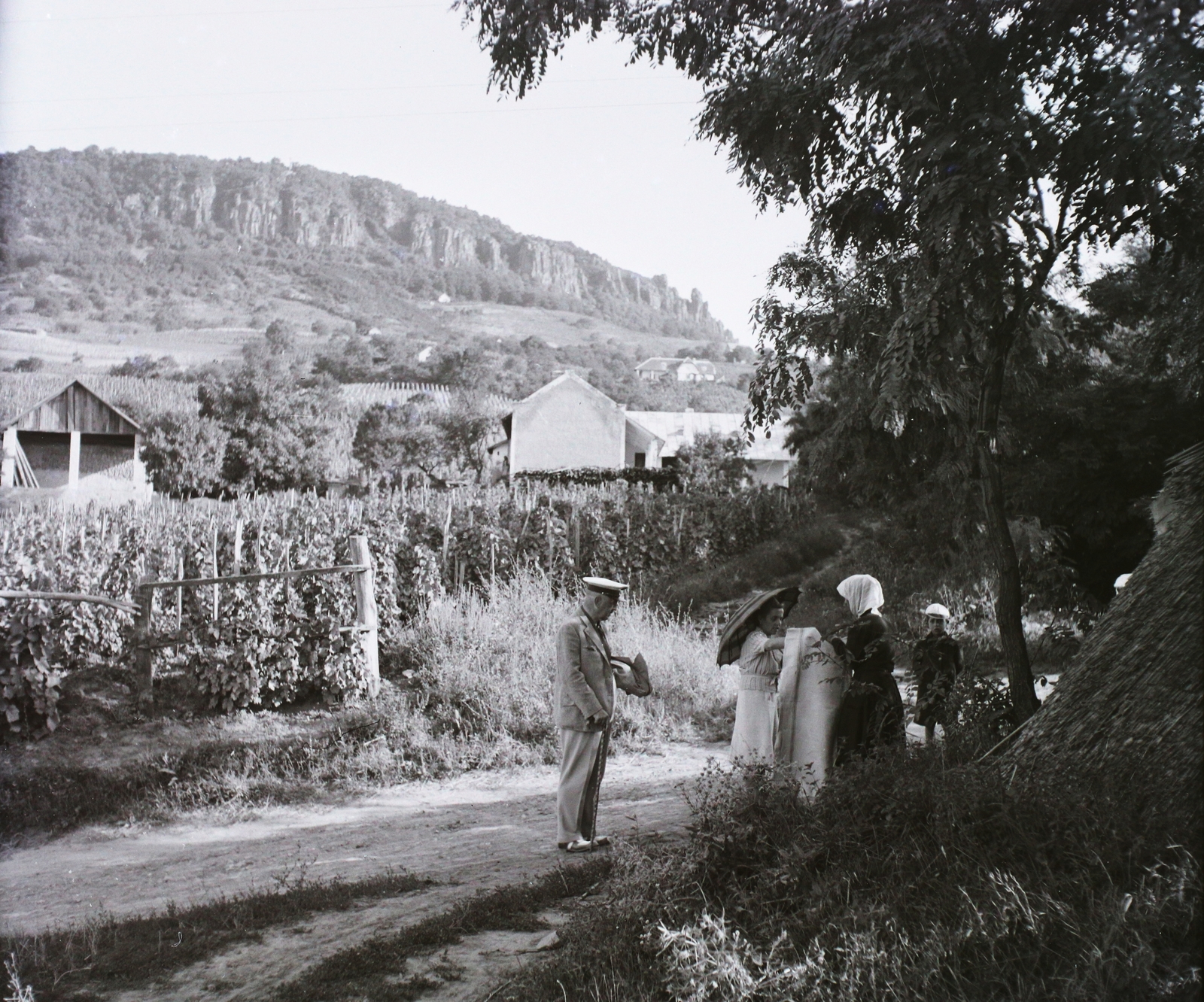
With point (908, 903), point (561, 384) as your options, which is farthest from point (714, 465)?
point (908, 903)

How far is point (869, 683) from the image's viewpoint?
5254 millimetres

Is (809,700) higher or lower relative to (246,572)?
lower

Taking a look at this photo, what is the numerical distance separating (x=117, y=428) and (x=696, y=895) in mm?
32889

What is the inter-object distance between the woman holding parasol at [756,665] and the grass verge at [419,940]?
1160 millimetres

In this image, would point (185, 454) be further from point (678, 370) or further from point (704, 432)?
point (678, 370)

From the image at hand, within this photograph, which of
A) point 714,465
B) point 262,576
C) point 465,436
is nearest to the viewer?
point 262,576

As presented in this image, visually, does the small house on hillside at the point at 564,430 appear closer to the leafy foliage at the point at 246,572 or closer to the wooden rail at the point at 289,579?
the leafy foliage at the point at 246,572

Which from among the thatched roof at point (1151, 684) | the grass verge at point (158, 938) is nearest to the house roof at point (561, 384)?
the grass verge at point (158, 938)

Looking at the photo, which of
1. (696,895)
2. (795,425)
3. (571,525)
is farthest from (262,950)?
(795,425)

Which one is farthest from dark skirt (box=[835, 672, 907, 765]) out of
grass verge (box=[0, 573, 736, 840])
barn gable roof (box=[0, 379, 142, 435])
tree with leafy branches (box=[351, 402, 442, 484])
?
tree with leafy branches (box=[351, 402, 442, 484])

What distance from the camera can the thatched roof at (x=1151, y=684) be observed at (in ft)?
10.7

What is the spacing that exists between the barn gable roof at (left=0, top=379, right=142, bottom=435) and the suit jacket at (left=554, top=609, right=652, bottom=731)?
29.9m

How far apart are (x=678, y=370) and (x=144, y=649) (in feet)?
316

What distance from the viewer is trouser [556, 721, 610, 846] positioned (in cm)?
599
